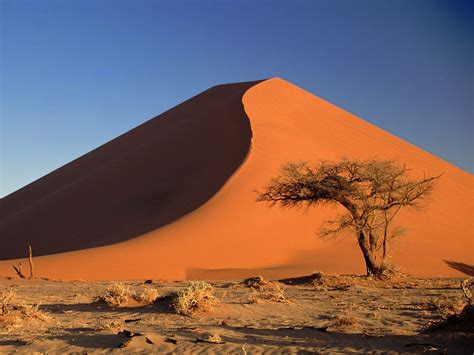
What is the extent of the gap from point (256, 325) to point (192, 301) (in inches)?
61.0

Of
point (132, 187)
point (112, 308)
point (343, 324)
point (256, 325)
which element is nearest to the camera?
point (343, 324)

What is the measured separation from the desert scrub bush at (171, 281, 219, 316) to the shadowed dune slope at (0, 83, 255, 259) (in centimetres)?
1511

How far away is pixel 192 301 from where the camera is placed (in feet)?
31.0

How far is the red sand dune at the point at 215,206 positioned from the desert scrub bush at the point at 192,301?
32.9 ft

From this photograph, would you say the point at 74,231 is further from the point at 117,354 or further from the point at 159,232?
the point at 117,354

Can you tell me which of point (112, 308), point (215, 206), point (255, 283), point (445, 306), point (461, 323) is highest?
point (215, 206)

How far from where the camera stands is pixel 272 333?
24.5 ft

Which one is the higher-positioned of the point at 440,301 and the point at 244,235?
the point at 244,235

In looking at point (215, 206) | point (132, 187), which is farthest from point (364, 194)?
point (132, 187)

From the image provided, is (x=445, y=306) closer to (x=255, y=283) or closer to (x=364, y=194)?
(x=255, y=283)

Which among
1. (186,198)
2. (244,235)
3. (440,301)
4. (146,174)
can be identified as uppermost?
(146,174)

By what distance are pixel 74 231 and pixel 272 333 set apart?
22039mm

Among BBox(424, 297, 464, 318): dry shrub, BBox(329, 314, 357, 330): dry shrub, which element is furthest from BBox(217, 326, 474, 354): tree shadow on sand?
BBox(424, 297, 464, 318): dry shrub

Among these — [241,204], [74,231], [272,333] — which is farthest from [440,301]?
[74,231]
